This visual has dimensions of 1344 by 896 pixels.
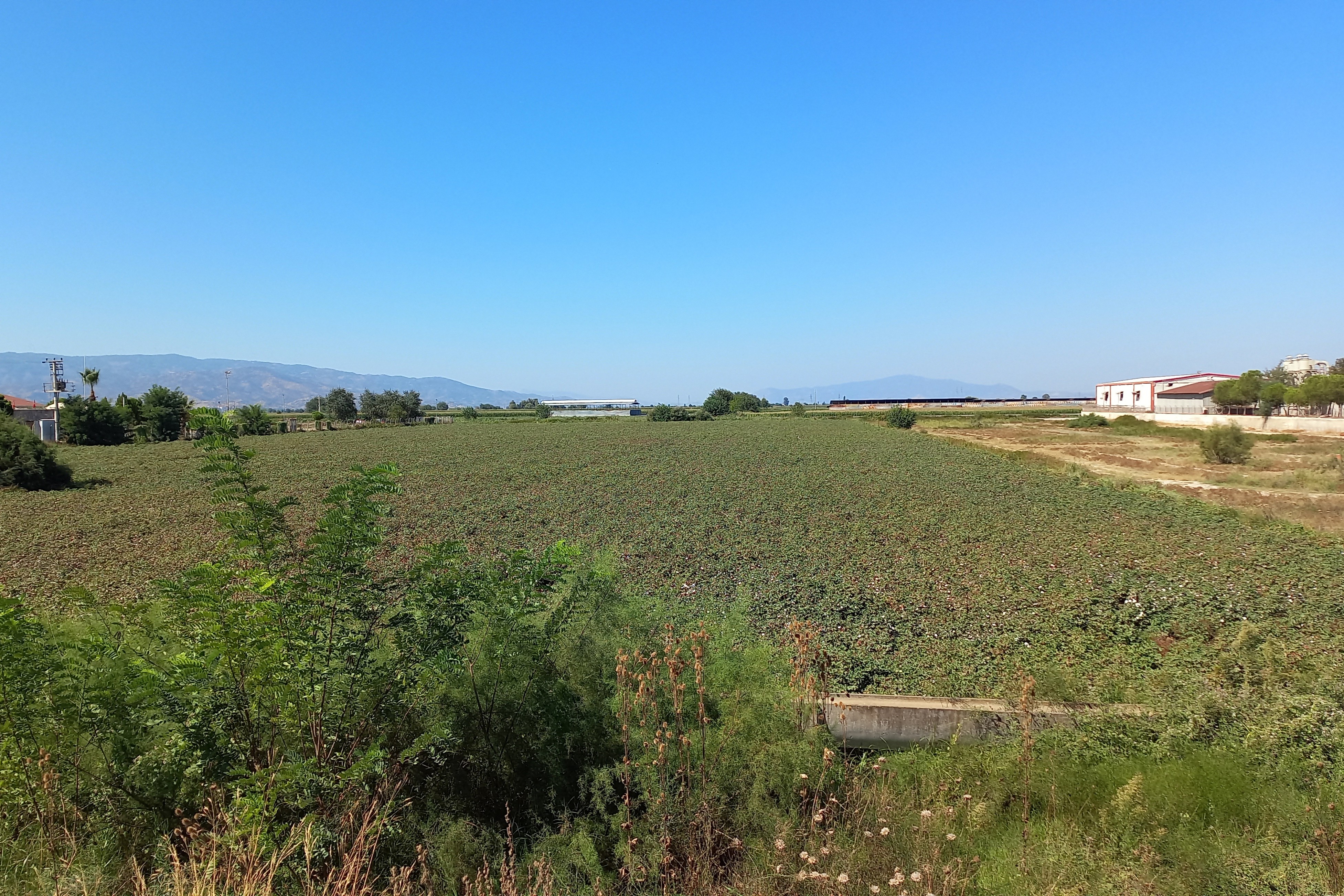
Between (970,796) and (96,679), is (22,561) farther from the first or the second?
(970,796)

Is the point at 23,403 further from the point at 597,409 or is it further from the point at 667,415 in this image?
the point at 597,409

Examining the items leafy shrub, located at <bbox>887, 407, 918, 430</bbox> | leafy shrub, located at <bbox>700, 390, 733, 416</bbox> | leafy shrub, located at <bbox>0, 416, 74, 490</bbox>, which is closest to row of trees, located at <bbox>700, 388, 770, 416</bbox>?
leafy shrub, located at <bbox>700, 390, 733, 416</bbox>

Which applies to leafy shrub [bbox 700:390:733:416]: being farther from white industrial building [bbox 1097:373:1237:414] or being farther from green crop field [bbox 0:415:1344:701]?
green crop field [bbox 0:415:1344:701]

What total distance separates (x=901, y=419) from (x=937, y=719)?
69.3 meters

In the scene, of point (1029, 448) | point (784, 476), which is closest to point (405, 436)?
point (784, 476)

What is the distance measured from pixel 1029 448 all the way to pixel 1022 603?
39929mm

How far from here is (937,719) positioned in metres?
6.05

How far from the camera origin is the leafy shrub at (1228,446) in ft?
110

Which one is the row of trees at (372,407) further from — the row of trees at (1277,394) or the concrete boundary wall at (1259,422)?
the row of trees at (1277,394)

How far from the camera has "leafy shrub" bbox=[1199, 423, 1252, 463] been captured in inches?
1318

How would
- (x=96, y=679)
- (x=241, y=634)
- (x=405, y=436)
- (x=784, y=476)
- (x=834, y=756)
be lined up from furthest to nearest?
(x=405, y=436)
(x=784, y=476)
(x=834, y=756)
(x=96, y=679)
(x=241, y=634)

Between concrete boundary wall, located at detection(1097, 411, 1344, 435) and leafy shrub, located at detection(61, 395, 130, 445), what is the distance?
253 feet

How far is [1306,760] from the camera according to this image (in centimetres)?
501

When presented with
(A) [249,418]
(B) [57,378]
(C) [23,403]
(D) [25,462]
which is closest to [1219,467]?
(A) [249,418]
